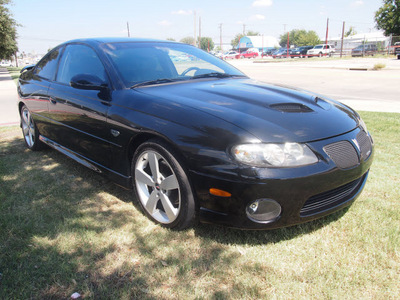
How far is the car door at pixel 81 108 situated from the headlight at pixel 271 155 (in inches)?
52.6

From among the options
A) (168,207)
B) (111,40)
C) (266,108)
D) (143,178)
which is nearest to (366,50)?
(111,40)

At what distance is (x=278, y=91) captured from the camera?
3021 mm

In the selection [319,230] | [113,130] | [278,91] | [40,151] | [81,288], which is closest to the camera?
[81,288]

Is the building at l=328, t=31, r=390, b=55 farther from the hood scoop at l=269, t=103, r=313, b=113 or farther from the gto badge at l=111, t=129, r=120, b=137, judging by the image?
the gto badge at l=111, t=129, r=120, b=137

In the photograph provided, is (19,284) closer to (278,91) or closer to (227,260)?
(227,260)

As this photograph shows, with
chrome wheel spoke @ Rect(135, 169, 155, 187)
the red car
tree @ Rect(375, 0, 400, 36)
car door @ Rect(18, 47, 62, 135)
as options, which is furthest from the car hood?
the red car

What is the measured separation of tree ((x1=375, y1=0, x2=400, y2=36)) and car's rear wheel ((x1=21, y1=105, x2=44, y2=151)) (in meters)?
54.1

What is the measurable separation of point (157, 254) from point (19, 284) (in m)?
0.88

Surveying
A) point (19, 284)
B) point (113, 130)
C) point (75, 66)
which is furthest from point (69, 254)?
point (75, 66)

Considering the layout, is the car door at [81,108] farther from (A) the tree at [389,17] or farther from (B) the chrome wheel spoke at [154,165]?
(A) the tree at [389,17]

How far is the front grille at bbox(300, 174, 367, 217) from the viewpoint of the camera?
2246 mm

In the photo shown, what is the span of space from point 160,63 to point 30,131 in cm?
258

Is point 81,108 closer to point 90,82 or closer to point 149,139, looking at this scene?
point 90,82

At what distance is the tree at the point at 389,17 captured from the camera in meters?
46.8
